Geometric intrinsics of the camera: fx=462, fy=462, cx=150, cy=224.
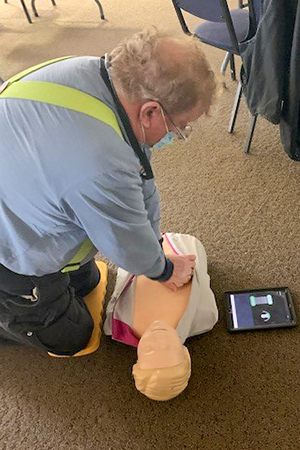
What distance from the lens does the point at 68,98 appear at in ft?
2.90

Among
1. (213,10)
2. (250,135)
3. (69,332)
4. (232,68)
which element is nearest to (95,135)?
(69,332)

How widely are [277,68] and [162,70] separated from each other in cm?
76

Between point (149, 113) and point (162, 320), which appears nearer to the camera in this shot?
point (149, 113)

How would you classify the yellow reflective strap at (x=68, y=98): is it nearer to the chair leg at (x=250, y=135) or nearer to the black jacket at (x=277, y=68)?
the black jacket at (x=277, y=68)

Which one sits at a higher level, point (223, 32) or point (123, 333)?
point (223, 32)

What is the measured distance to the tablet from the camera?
1408 millimetres

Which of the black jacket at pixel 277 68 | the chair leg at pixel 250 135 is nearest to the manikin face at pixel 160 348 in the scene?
the black jacket at pixel 277 68

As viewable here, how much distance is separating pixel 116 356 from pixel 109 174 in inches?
29.4

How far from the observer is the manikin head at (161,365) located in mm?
1203

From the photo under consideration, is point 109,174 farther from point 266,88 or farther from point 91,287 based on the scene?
point 266,88

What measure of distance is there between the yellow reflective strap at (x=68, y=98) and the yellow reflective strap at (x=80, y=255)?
1.22 ft

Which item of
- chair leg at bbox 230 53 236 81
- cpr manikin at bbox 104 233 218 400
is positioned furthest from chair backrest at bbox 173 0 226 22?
cpr manikin at bbox 104 233 218 400

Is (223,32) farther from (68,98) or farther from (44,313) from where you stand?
(44,313)

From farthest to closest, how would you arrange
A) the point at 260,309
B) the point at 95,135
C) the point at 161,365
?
the point at 260,309 < the point at 161,365 < the point at 95,135
